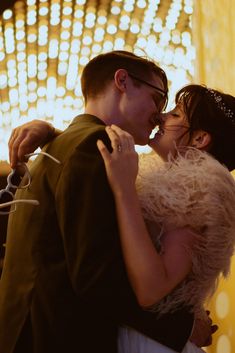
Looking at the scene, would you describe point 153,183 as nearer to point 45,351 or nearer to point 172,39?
point 45,351

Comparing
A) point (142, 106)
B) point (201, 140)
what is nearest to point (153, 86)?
point (142, 106)

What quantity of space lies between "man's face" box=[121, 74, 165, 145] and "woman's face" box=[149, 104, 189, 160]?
0.08 ft

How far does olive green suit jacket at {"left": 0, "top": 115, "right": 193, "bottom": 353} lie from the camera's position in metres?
1.01

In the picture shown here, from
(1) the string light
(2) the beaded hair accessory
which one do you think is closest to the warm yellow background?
(1) the string light

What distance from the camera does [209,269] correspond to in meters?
1.17

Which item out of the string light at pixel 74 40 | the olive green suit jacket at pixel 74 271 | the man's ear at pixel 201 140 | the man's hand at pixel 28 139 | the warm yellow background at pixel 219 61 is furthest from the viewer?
the warm yellow background at pixel 219 61

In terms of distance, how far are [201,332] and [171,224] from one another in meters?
0.31

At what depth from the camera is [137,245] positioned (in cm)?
102

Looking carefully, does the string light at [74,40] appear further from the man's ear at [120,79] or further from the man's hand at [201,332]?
the man's hand at [201,332]

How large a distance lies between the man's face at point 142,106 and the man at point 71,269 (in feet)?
0.56

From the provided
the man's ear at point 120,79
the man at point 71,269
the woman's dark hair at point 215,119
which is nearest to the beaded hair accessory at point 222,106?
the woman's dark hair at point 215,119

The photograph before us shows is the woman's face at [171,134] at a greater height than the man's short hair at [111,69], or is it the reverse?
the man's short hair at [111,69]

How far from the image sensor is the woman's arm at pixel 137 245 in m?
1.02

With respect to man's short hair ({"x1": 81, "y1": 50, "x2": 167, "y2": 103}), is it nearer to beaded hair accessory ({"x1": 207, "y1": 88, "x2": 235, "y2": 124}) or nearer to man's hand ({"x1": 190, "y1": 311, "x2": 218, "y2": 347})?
beaded hair accessory ({"x1": 207, "y1": 88, "x2": 235, "y2": 124})
